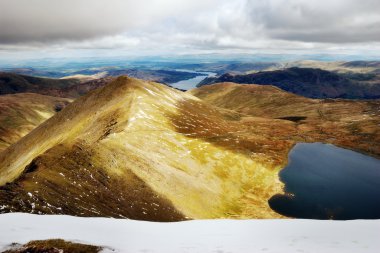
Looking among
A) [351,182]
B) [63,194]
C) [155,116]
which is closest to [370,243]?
[63,194]

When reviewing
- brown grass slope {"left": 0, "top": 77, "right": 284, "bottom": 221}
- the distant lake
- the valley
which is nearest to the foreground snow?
the valley

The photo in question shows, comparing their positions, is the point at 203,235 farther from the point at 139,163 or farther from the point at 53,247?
the point at 139,163

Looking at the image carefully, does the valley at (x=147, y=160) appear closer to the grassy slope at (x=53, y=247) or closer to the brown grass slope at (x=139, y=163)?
the brown grass slope at (x=139, y=163)

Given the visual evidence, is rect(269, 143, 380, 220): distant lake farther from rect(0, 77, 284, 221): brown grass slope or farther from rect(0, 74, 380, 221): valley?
rect(0, 77, 284, 221): brown grass slope

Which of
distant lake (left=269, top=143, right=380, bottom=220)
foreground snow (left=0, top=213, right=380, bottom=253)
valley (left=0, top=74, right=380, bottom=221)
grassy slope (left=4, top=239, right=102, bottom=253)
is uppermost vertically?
grassy slope (left=4, top=239, right=102, bottom=253)

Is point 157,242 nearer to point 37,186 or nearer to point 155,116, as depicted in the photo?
point 37,186
